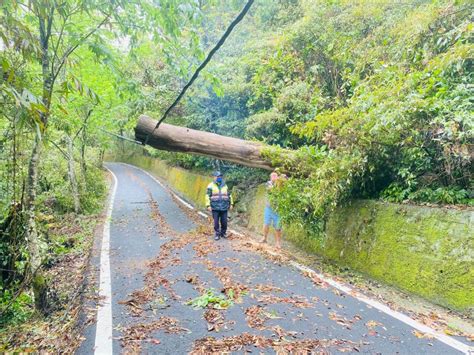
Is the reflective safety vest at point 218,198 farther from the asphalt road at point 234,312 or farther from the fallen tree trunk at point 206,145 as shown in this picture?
the asphalt road at point 234,312

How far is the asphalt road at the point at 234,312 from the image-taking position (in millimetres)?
3633

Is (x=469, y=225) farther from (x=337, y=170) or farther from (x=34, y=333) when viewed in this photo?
(x=34, y=333)

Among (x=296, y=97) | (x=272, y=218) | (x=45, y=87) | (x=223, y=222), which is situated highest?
(x=296, y=97)

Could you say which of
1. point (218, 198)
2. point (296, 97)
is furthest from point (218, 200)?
point (296, 97)

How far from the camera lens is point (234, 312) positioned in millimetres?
4402

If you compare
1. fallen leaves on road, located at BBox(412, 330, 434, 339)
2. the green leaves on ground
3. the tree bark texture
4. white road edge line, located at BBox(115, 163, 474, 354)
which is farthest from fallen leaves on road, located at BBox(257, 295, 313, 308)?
the tree bark texture

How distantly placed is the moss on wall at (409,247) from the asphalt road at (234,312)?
3.21 feet

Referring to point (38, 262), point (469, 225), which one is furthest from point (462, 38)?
point (38, 262)

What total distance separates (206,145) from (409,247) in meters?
5.34

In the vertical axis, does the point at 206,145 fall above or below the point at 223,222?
above

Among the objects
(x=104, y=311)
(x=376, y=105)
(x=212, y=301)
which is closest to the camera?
(x=104, y=311)

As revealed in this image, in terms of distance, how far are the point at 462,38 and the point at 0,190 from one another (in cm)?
1036

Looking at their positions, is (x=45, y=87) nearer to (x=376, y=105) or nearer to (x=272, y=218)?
(x=376, y=105)

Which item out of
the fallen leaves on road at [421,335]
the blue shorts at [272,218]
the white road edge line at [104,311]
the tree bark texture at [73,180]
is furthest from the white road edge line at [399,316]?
the tree bark texture at [73,180]
